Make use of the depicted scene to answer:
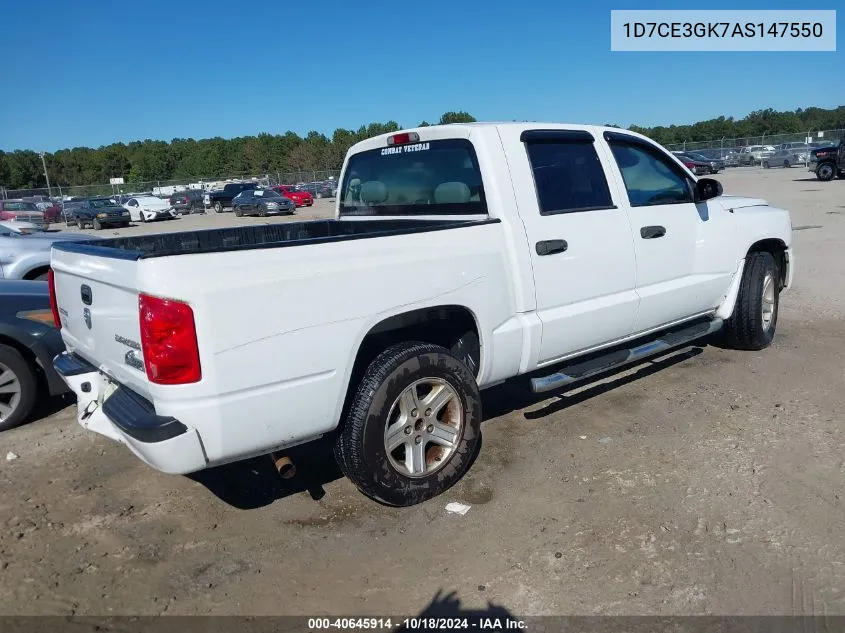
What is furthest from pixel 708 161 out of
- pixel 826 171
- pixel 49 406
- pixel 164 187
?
pixel 164 187

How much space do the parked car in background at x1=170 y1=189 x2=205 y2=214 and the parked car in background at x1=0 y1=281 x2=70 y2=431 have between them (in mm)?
38943

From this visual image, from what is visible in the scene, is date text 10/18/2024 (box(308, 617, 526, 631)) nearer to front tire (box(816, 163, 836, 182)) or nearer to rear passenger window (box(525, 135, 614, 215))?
rear passenger window (box(525, 135, 614, 215))

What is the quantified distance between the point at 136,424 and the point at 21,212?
3159 centimetres

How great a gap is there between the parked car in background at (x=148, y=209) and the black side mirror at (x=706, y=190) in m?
36.2

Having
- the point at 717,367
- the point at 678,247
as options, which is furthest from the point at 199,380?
the point at 717,367

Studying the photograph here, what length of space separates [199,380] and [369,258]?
0.96m

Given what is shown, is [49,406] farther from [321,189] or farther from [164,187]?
[164,187]

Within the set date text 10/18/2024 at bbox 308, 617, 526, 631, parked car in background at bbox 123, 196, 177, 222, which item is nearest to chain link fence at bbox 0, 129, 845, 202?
parked car in background at bbox 123, 196, 177, 222

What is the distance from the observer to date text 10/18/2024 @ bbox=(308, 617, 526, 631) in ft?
8.70

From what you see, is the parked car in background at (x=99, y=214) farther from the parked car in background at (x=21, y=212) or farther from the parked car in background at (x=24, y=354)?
the parked car in background at (x=24, y=354)

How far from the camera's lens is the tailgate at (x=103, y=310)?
9.43ft

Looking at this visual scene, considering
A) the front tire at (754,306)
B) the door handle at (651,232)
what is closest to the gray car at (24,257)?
the door handle at (651,232)

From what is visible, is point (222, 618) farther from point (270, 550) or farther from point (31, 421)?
point (31, 421)

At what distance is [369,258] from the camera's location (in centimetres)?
316
